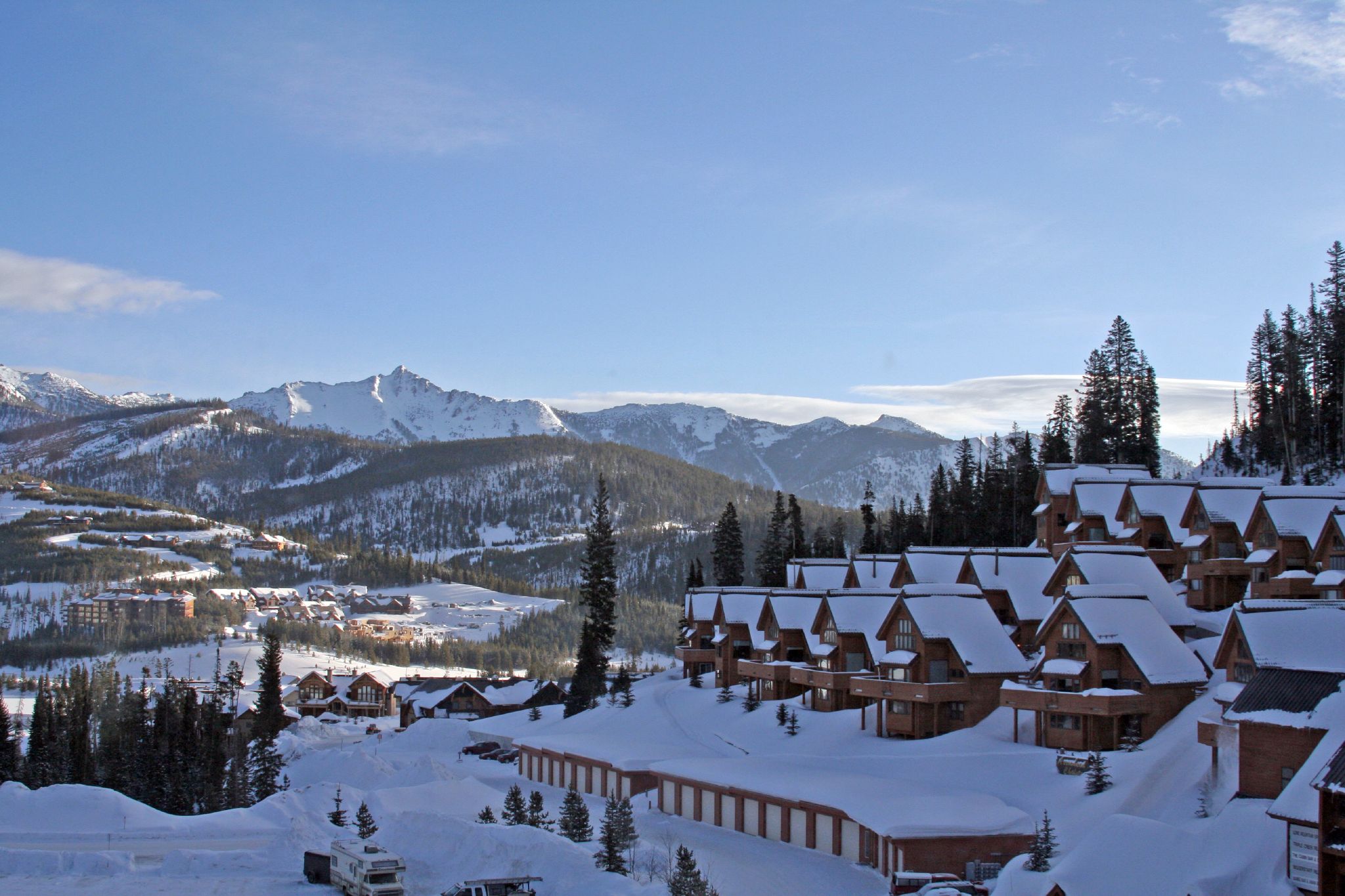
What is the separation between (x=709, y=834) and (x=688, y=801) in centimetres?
341

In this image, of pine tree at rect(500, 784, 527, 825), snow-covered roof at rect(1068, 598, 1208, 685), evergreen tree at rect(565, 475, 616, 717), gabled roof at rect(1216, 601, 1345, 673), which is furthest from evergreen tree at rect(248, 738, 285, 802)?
gabled roof at rect(1216, 601, 1345, 673)

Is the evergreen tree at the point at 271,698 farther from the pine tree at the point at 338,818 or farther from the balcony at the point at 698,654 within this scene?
the pine tree at the point at 338,818

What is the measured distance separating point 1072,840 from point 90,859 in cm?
2912

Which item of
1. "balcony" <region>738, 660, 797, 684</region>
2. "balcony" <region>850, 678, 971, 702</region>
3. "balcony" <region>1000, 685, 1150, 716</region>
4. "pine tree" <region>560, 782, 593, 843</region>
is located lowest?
"pine tree" <region>560, 782, 593, 843</region>

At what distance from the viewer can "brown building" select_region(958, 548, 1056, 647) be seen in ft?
169

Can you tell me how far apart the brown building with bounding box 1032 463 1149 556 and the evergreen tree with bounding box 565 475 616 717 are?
29.8m

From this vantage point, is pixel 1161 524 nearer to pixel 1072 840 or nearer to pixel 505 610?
pixel 1072 840

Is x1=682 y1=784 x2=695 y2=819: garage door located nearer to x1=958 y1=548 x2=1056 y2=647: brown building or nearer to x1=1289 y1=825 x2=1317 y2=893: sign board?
x1=958 y1=548 x2=1056 y2=647: brown building

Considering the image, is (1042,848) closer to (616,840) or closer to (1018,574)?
(616,840)

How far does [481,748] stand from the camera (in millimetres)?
69875

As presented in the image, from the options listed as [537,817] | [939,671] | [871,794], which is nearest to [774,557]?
[939,671]

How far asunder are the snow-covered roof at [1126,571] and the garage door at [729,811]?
59.3 feet

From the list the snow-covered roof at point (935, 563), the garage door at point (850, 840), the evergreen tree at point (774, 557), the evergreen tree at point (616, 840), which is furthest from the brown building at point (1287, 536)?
the evergreen tree at point (774, 557)

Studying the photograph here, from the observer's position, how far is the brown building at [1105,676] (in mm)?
37906
